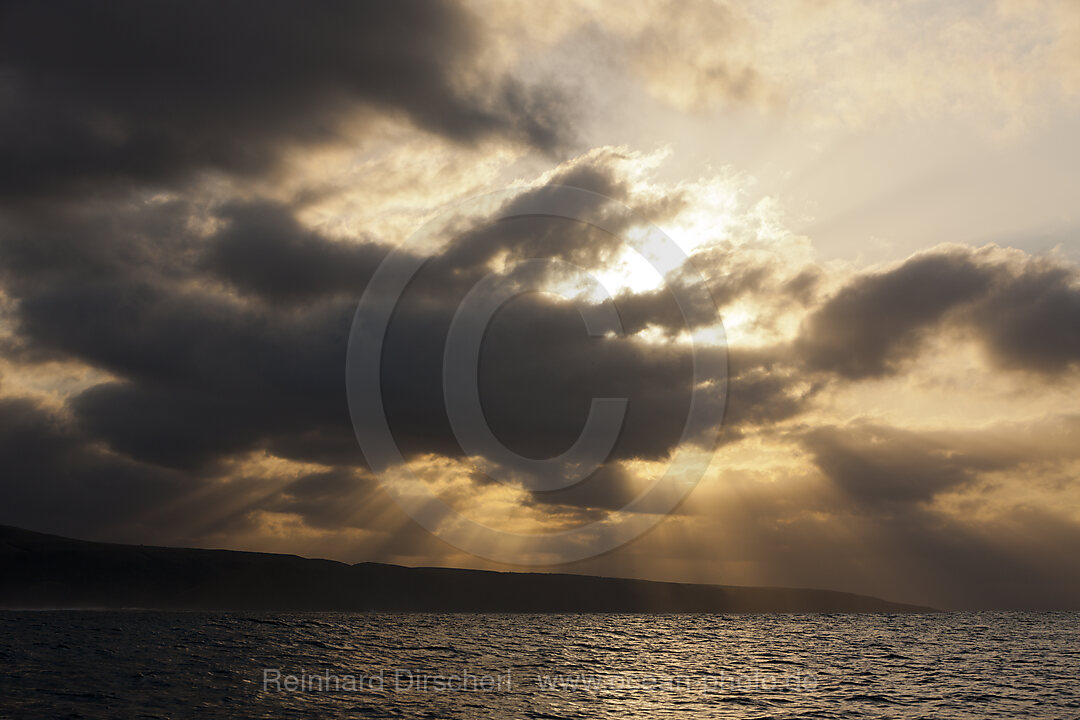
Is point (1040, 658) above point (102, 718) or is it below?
below

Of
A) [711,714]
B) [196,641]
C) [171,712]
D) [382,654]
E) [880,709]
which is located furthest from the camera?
[196,641]

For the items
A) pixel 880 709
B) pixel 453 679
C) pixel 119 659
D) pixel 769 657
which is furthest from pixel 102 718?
pixel 769 657

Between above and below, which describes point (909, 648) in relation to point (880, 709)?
below

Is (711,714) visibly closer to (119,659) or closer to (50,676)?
(50,676)

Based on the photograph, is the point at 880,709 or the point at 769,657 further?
the point at 769,657

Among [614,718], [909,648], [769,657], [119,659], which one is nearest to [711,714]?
[614,718]

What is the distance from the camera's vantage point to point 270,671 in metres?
69.4

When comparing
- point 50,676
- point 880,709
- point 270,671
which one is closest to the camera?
point 880,709

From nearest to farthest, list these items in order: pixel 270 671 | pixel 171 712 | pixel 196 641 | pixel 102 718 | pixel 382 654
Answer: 1. pixel 102 718
2. pixel 171 712
3. pixel 270 671
4. pixel 382 654
5. pixel 196 641

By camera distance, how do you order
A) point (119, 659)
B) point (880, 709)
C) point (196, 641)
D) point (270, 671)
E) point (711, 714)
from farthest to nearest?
point (196, 641), point (119, 659), point (270, 671), point (880, 709), point (711, 714)

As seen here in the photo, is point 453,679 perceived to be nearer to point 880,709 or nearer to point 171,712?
point 171,712

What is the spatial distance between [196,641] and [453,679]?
76809 mm

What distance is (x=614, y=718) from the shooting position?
147 ft

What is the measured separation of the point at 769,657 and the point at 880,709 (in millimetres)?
49009
